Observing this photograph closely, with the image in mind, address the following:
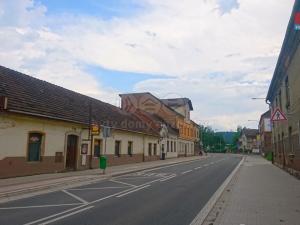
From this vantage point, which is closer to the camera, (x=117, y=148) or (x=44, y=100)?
→ (x=44, y=100)

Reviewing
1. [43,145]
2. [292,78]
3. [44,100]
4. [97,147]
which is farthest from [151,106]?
[292,78]

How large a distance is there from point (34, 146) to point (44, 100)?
3.56m

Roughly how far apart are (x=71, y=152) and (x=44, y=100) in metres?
3.81

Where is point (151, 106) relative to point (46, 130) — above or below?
above

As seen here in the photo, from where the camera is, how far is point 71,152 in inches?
995

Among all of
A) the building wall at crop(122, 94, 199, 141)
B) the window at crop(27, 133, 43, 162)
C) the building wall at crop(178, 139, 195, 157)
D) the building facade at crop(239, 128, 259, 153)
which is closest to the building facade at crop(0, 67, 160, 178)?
the window at crop(27, 133, 43, 162)

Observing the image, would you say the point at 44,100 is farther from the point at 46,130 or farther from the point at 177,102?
the point at 177,102

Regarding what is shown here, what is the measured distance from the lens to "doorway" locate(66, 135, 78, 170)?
24938 millimetres

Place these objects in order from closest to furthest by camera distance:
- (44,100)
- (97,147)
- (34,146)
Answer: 1. (34,146)
2. (44,100)
3. (97,147)

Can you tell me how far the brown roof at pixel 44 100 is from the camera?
67.8 ft

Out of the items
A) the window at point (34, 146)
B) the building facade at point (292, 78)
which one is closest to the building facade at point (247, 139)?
the building facade at point (292, 78)

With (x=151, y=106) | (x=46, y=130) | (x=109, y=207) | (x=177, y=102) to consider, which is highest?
(x=177, y=102)

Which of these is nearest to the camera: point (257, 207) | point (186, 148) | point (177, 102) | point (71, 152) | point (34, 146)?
point (257, 207)

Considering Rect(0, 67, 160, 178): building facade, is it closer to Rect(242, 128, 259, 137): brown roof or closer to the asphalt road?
the asphalt road
